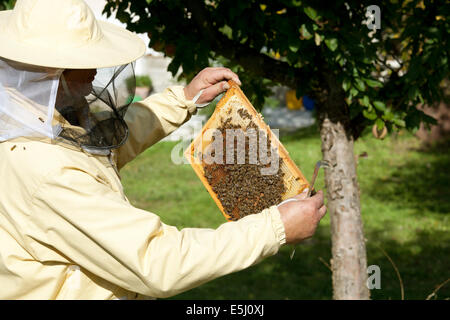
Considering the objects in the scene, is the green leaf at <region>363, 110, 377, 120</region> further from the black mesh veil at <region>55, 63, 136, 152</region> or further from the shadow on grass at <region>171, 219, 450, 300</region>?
the shadow on grass at <region>171, 219, 450, 300</region>

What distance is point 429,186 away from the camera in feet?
29.1

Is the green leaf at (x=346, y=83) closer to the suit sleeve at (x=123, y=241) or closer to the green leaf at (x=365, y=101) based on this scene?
the green leaf at (x=365, y=101)

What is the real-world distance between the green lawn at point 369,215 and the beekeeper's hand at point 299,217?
2.99m

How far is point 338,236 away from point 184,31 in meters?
1.74

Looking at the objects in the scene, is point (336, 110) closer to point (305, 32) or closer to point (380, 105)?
point (380, 105)

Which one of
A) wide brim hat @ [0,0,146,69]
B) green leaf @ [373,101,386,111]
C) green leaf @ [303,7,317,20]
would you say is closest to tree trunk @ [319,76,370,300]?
green leaf @ [373,101,386,111]

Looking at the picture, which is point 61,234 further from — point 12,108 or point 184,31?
point 184,31

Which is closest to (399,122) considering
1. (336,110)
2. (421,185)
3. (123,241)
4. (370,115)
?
(370,115)

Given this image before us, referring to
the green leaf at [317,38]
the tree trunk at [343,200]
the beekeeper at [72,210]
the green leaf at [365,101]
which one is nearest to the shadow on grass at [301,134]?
the tree trunk at [343,200]

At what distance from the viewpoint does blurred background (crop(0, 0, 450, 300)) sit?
342 cm

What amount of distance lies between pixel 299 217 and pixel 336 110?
194 centimetres

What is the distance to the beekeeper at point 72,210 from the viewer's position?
6.46ft
